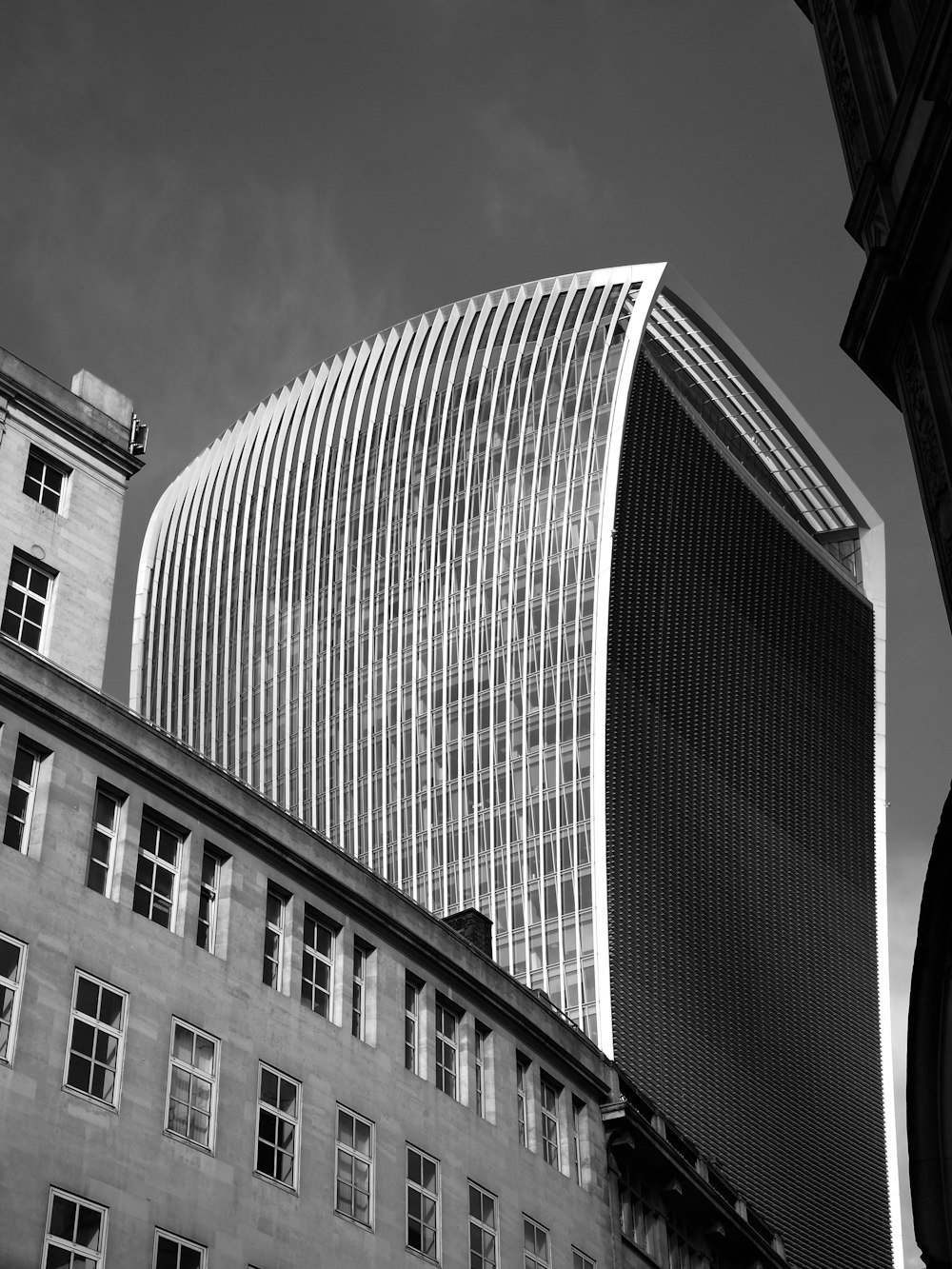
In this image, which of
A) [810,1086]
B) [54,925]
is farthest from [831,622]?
[54,925]

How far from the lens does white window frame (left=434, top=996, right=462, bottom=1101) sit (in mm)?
54281

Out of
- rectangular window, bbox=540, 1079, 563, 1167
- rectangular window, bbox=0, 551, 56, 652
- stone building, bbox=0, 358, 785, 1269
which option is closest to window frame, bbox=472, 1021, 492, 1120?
stone building, bbox=0, 358, 785, 1269

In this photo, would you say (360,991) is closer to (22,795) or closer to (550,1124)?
(550,1124)

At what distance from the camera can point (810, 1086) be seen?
173m

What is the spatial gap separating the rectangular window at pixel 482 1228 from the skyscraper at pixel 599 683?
8899 centimetres

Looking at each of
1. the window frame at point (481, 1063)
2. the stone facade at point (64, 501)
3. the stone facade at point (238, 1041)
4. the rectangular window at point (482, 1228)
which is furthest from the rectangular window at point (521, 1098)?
the stone facade at point (64, 501)

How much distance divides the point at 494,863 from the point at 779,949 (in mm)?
38382

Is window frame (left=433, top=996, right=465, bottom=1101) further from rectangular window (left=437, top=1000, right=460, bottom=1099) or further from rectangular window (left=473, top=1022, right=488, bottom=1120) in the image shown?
rectangular window (left=473, top=1022, right=488, bottom=1120)

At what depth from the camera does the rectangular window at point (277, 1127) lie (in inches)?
1785

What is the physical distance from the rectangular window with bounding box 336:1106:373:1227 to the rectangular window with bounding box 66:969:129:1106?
26.8 ft

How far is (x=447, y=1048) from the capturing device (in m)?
55.5

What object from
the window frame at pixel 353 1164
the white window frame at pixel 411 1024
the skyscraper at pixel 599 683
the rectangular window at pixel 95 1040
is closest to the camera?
the rectangular window at pixel 95 1040

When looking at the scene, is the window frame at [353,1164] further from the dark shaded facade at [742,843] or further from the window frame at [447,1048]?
the dark shaded facade at [742,843]

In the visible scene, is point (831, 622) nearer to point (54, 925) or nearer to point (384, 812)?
point (384, 812)
